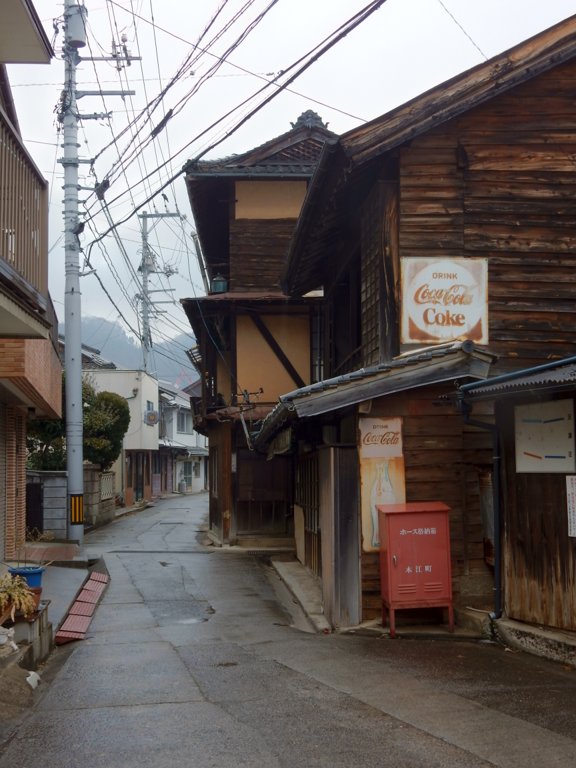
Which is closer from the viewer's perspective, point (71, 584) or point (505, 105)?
point (505, 105)

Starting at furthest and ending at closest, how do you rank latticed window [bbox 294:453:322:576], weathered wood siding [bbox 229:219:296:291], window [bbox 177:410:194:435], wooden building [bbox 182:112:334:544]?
1. window [bbox 177:410:194:435]
2. weathered wood siding [bbox 229:219:296:291]
3. wooden building [bbox 182:112:334:544]
4. latticed window [bbox 294:453:322:576]

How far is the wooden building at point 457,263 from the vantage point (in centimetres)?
1052

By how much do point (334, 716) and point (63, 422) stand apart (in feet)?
67.9

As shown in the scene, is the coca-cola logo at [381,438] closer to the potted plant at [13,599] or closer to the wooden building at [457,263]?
the wooden building at [457,263]

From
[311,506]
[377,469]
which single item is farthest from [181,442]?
[377,469]

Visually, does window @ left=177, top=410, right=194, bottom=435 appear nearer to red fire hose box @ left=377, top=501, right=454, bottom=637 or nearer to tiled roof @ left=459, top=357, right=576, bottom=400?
red fire hose box @ left=377, top=501, right=454, bottom=637

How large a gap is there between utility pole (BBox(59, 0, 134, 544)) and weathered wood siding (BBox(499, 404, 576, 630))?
13568mm

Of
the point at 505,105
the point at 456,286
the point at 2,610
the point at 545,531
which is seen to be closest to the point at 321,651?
the point at 545,531

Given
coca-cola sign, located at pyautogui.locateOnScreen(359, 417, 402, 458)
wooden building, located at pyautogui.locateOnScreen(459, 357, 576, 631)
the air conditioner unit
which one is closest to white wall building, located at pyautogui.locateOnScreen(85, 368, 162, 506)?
the air conditioner unit

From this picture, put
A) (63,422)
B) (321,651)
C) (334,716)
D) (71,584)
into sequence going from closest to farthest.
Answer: (334,716)
(321,651)
(71,584)
(63,422)

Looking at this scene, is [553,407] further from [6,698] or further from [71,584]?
[71,584]

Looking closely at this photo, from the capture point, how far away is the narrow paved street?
17.9 ft

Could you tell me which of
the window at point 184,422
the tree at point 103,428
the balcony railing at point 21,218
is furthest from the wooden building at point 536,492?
the window at point 184,422

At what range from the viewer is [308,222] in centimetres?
1274
